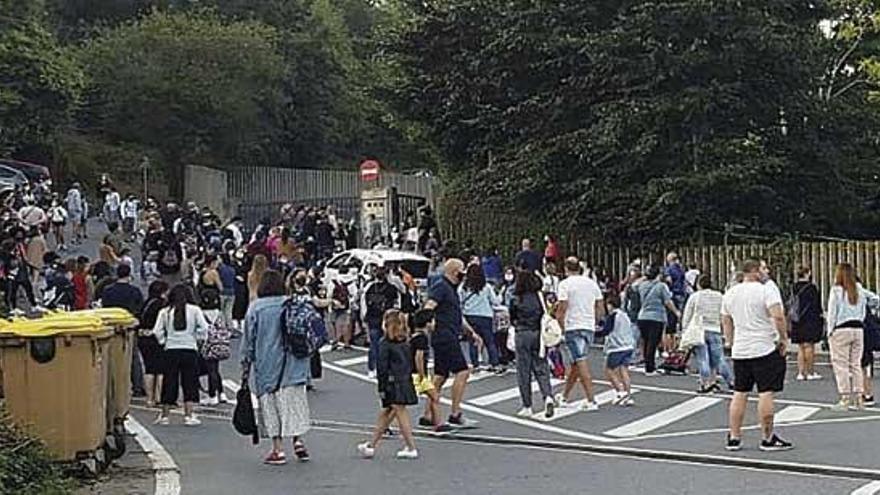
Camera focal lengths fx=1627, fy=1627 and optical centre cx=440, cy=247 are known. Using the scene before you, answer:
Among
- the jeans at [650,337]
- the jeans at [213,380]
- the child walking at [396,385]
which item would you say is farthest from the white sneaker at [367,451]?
the jeans at [650,337]

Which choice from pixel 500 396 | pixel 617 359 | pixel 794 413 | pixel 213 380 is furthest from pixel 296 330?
pixel 500 396

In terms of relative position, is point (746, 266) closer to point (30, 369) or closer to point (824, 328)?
point (30, 369)

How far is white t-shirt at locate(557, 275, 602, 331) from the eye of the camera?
61.0 ft

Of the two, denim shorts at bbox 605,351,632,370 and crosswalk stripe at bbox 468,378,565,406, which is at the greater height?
denim shorts at bbox 605,351,632,370

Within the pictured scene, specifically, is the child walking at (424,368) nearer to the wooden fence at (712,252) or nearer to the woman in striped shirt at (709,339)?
the woman in striped shirt at (709,339)

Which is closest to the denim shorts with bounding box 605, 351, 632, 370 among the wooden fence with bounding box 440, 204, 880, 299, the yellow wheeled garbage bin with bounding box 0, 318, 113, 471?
the yellow wheeled garbage bin with bounding box 0, 318, 113, 471

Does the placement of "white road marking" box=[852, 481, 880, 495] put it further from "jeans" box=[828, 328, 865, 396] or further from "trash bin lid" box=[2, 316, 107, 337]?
"trash bin lid" box=[2, 316, 107, 337]

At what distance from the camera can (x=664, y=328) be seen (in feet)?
78.0

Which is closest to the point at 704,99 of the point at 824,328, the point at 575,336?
the point at 824,328

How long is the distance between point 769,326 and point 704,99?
1781 cm

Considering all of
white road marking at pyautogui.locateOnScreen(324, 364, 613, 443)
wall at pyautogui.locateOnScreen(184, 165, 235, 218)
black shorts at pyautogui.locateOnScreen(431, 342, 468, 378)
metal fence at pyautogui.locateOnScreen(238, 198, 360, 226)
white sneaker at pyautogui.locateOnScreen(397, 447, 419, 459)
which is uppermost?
wall at pyautogui.locateOnScreen(184, 165, 235, 218)

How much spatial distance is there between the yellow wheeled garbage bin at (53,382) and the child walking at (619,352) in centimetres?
772

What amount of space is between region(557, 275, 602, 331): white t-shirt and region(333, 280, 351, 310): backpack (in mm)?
9446

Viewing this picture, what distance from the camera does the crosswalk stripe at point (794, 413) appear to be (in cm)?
1764
